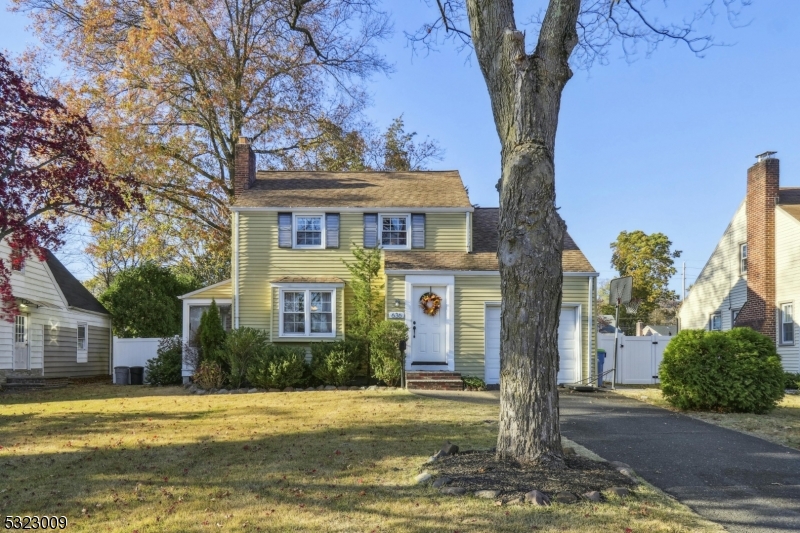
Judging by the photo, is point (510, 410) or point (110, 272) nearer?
point (510, 410)

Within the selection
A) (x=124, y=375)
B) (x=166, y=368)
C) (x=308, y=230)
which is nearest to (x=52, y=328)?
(x=124, y=375)

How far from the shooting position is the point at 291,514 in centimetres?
547

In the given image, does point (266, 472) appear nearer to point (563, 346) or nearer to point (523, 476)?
point (523, 476)

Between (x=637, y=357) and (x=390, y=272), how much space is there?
8.48 meters

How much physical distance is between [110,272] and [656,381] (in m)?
31.4

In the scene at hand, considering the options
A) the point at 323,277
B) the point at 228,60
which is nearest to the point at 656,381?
→ the point at 323,277

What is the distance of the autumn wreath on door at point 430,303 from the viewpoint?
651 inches

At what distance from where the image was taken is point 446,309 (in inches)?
654

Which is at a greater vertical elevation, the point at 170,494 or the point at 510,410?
the point at 510,410

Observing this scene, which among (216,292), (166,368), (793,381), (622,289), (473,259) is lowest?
(793,381)

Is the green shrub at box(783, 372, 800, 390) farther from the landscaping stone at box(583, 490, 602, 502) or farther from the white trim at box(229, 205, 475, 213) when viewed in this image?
the landscaping stone at box(583, 490, 602, 502)

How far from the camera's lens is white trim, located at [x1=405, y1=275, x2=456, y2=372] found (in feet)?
54.1

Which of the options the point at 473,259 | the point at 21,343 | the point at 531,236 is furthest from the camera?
the point at 21,343

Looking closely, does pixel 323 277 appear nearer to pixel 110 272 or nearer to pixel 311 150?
pixel 311 150
